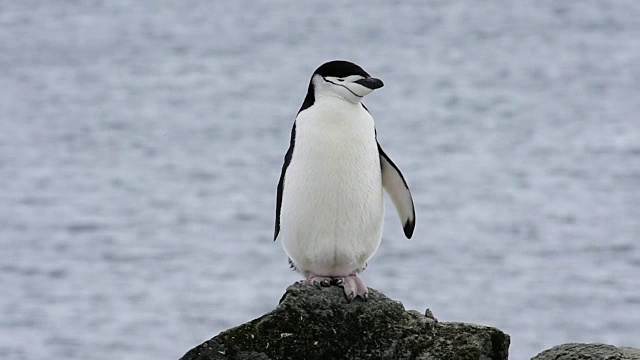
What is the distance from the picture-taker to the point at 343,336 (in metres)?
4.89

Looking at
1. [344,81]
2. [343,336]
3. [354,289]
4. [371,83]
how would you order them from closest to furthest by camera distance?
1. [343,336]
2. [354,289]
3. [371,83]
4. [344,81]

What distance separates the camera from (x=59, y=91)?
34.8m

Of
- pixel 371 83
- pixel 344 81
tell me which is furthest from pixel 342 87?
pixel 371 83

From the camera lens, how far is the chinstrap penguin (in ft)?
17.8

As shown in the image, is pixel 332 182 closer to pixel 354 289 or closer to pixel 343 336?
pixel 354 289

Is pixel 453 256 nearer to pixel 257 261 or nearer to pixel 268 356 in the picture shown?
pixel 257 261

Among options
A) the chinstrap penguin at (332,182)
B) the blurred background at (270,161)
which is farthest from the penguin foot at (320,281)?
the blurred background at (270,161)

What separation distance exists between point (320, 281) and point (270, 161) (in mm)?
22371

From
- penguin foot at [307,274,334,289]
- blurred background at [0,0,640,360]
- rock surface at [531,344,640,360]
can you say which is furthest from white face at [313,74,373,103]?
blurred background at [0,0,640,360]

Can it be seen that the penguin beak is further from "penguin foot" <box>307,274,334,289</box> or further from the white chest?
"penguin foot" <box>307,274,334,289</box>

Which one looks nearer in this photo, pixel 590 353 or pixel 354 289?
pixel 354 289

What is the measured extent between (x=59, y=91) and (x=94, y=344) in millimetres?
18836

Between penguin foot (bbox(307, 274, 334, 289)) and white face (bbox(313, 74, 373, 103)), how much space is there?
29.9 inches

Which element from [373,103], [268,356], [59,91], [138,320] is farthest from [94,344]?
[59,91]
